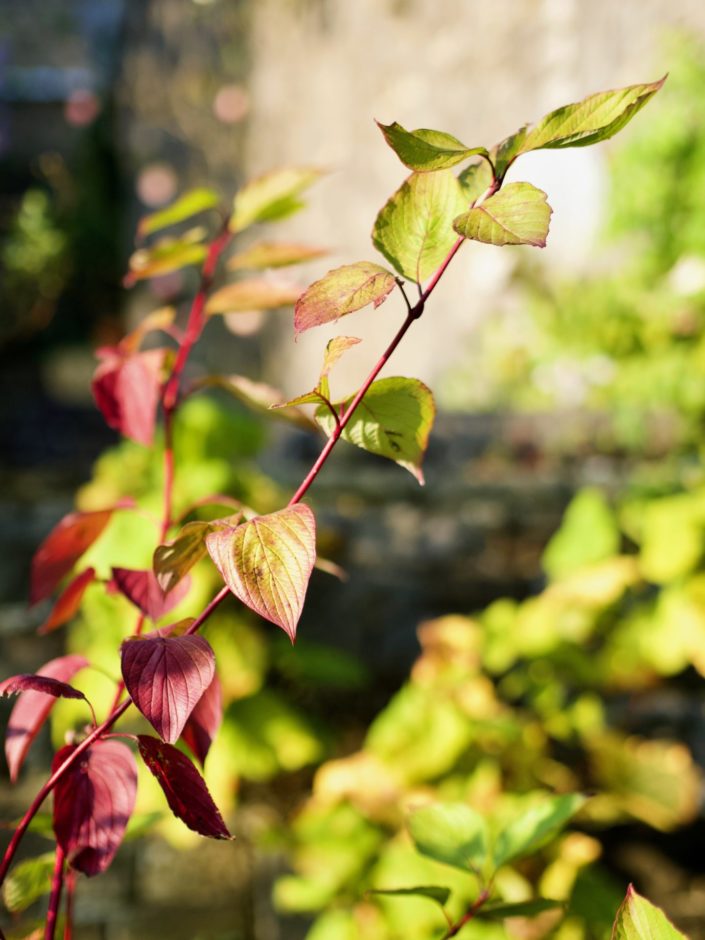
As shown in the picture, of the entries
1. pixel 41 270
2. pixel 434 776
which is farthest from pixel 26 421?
pixel 434 776

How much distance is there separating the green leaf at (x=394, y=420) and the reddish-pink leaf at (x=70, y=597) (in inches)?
8.3

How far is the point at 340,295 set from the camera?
0.43 metres

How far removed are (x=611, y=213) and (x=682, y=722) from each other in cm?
239

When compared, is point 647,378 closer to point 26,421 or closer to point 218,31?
point 26,421

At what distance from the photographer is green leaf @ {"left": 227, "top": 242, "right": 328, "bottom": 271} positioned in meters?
0.69

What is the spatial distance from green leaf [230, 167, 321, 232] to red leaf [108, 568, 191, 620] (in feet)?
1.03

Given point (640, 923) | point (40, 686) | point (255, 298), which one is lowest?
point (640, 923)

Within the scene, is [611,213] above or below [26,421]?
above

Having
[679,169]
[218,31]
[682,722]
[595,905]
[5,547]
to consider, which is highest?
[218,31]

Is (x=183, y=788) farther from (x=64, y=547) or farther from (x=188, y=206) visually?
(x=188, y=206)

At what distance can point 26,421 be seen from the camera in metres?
5.86

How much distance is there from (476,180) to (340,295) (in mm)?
134

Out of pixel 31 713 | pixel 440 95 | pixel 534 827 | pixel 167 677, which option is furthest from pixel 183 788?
pixel 440 95

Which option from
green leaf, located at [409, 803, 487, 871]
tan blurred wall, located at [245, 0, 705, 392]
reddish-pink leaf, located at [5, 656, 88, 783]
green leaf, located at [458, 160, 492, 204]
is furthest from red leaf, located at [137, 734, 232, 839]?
tan blurred wall, located at [245, 0, 705, 392]
